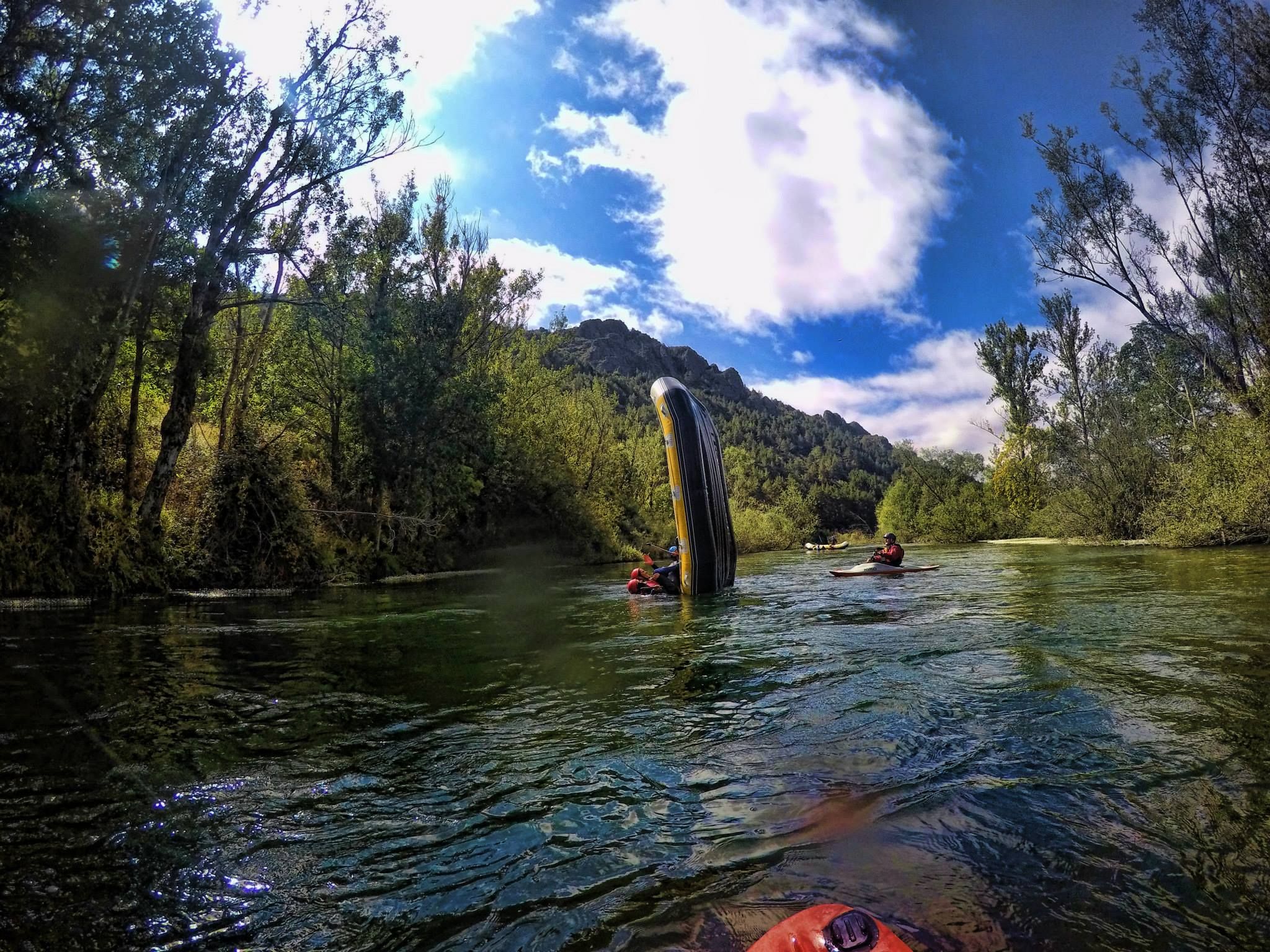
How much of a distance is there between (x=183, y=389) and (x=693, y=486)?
33.8 feet

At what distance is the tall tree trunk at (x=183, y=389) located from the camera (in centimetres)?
1245

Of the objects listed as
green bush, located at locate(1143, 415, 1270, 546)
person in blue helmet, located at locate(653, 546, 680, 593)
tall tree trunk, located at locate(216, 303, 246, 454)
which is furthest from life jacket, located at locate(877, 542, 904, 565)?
tall tree trunk, located at locate(216, 303, 246, 454)

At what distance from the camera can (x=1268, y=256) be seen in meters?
18.2

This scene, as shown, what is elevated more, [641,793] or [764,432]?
[764,432]

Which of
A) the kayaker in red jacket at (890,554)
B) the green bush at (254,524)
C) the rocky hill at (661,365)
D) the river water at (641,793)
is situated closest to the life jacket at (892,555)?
the kayaker in red jacket at (890,554)

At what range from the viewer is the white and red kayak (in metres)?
14.9

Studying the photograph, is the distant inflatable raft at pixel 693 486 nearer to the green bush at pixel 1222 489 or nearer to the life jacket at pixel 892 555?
the life jacket at pixel 892 555

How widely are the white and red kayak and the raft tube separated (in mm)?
14074

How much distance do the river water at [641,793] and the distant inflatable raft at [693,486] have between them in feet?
16.4

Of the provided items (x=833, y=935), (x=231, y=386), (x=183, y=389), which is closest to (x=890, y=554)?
(x=833, y=935)

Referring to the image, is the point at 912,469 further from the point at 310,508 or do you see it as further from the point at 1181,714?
the point at 1181,714

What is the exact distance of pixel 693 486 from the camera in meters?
11.7

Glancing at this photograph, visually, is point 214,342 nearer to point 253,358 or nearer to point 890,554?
point 253,358

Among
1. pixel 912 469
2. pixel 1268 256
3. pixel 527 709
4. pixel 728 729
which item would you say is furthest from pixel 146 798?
pixel 912 469
